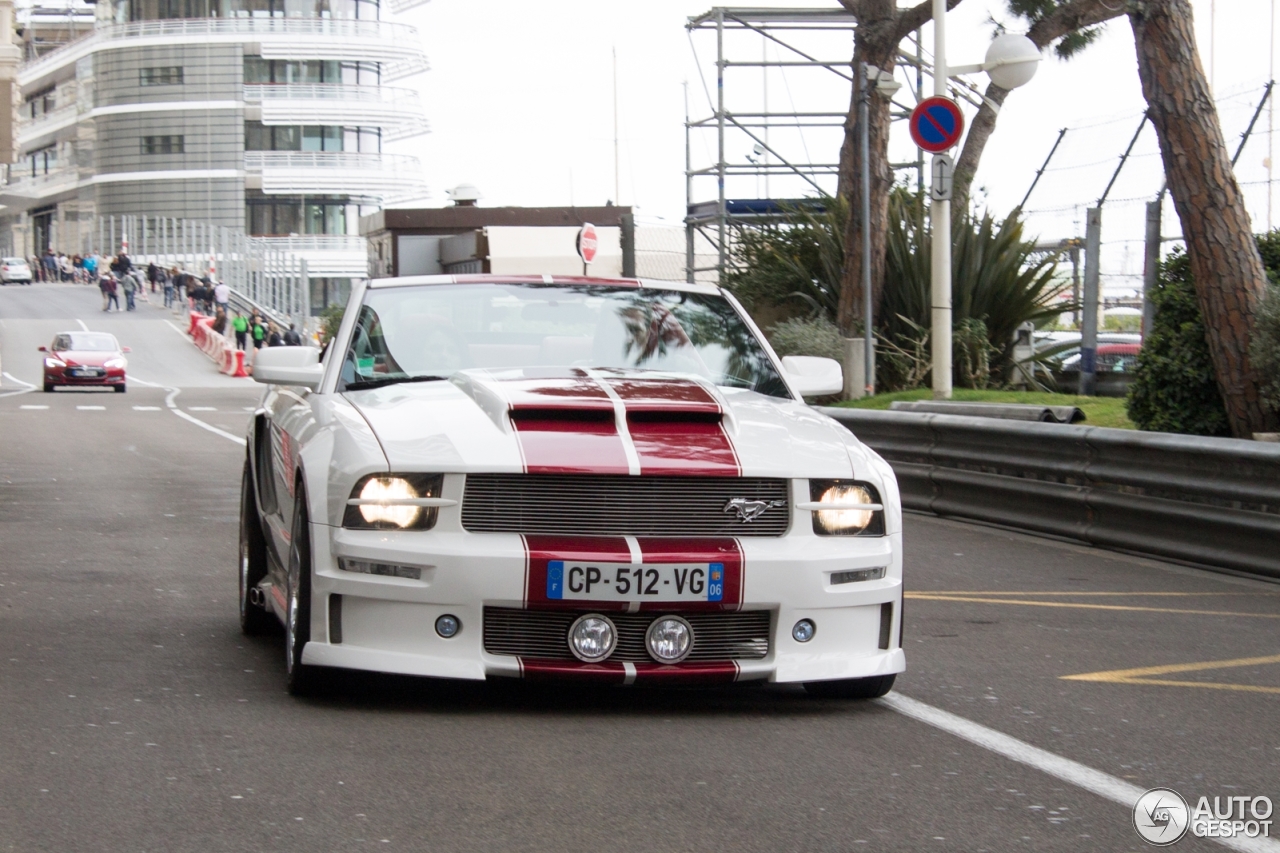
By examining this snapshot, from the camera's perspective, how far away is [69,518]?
496 inches

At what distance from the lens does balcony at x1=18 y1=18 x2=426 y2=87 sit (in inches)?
3971

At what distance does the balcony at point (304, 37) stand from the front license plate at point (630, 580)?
324 feet

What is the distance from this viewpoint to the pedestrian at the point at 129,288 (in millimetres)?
77250

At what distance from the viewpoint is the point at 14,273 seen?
100312mm

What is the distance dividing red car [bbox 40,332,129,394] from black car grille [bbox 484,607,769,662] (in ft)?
124

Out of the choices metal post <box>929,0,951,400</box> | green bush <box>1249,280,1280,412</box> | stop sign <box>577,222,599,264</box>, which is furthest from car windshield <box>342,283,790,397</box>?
stop sign <box>577,222,599,264</box>

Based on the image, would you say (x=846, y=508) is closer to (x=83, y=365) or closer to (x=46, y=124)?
(x=83, y=365)

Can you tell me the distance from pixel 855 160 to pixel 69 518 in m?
11.9

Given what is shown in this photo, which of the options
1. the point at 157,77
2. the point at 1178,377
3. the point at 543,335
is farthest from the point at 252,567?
the point at 157,77

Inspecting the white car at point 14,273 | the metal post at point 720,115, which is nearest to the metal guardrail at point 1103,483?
the metal post at point 720,115

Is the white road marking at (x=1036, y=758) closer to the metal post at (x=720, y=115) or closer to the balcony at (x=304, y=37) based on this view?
the metal post at (x=720, y=115)

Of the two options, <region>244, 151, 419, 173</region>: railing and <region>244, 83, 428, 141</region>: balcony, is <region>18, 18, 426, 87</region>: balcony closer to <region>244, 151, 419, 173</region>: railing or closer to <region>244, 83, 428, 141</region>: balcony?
<region>244, 83, 428, 141</region>: balcony
